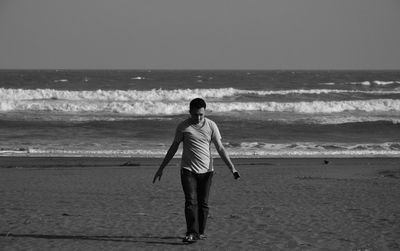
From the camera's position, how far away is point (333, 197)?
9.27 meters

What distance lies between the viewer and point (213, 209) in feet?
27.1

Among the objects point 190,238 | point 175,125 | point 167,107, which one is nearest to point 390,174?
point 190,238

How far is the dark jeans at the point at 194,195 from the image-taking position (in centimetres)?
618

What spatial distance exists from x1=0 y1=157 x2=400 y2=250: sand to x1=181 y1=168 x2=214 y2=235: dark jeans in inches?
8.9

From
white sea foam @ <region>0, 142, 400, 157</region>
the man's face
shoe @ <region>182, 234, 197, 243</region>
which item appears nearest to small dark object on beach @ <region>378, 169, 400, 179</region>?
white sea foam @ <region>0, 142, 400, 157</region>

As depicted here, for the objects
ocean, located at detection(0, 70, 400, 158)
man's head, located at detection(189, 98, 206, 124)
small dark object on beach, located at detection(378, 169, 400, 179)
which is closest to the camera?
man's head, located at detection(189, 98, 206, 124)

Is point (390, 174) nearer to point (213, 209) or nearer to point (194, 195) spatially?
point (213, 209)

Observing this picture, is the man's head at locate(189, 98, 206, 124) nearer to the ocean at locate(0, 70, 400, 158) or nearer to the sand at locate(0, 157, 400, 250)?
the sand at locate(0, 157, 400, 250)

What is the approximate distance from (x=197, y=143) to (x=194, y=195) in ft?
1.62

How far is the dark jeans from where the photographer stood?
6176mm

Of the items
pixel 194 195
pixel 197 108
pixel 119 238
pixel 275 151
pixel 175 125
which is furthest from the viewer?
pixel 175 125

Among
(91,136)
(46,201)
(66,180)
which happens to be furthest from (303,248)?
(91,136)

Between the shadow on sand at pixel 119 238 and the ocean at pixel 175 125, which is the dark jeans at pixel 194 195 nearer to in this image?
the shadow on sand at pixel 119 238

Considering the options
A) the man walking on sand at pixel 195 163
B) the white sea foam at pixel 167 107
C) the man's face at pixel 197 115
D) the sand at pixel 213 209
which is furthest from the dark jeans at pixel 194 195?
the white sea foam at pixel 167 107
